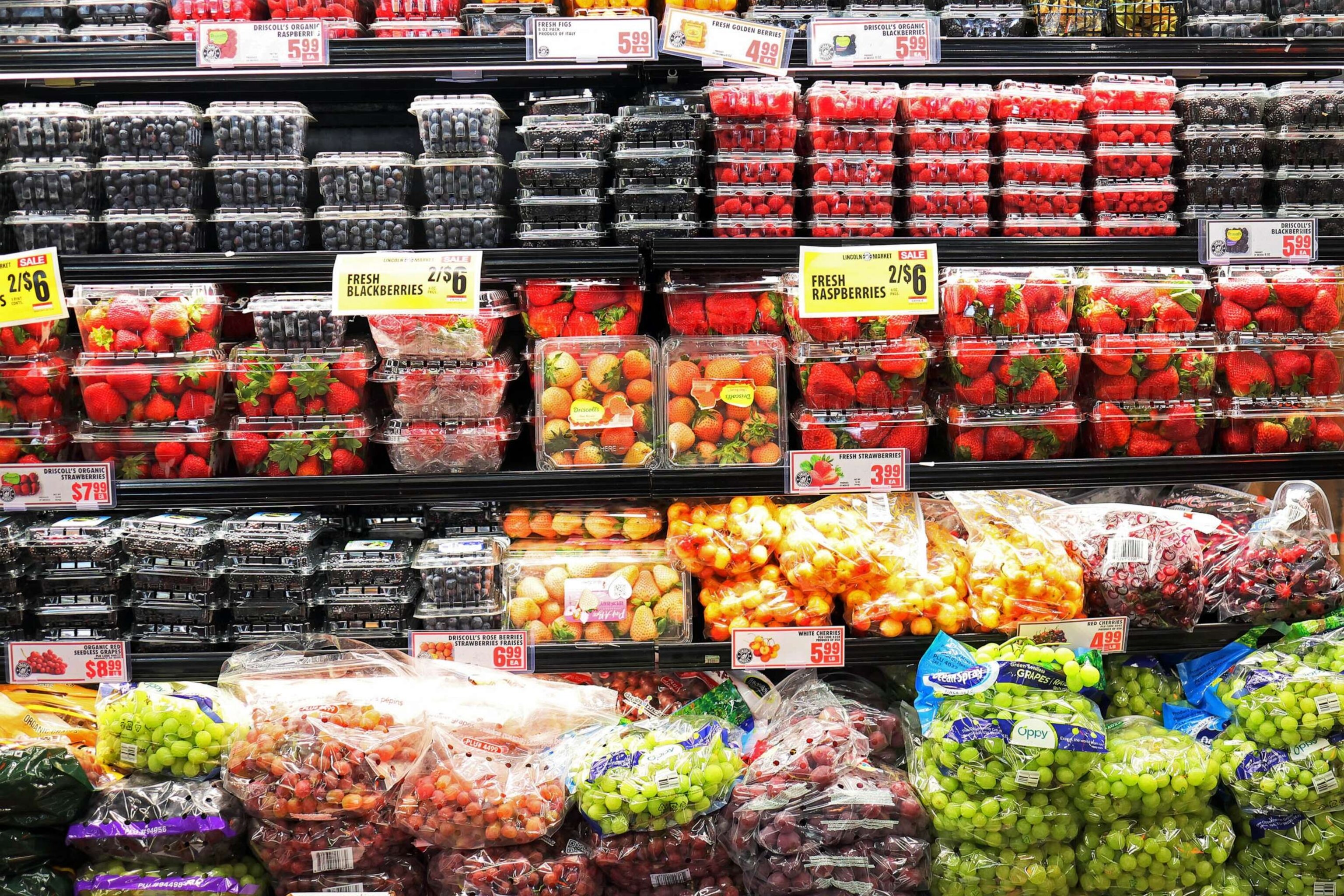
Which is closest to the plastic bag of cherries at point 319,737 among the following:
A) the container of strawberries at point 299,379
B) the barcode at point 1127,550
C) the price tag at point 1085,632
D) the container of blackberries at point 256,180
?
the container of strawberries at point 299,379

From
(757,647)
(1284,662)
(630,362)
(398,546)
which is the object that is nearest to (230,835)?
(398,546)

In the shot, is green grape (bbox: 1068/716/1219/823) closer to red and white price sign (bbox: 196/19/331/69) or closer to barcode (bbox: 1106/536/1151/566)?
barcode (bbox: 1106/536/1151/566)

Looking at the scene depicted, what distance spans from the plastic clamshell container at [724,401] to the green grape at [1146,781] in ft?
3.08

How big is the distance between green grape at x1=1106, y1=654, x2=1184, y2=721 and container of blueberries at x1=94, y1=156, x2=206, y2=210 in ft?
8.11

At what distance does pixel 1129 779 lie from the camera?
6.59 ft

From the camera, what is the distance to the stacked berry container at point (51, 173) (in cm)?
228

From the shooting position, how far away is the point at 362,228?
7.63 ft

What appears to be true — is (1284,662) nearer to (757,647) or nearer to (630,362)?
(757,647)

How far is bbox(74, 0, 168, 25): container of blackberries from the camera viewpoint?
230 centimetres

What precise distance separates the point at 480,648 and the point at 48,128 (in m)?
1.54

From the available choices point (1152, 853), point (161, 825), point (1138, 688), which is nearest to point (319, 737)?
point (161, 825)

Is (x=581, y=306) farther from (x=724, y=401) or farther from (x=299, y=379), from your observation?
(x=299, y=379)

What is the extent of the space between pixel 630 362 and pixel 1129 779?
1.37 metres

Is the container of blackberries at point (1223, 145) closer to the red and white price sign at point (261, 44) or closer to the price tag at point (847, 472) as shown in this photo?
the price tag at point (847, 472)
